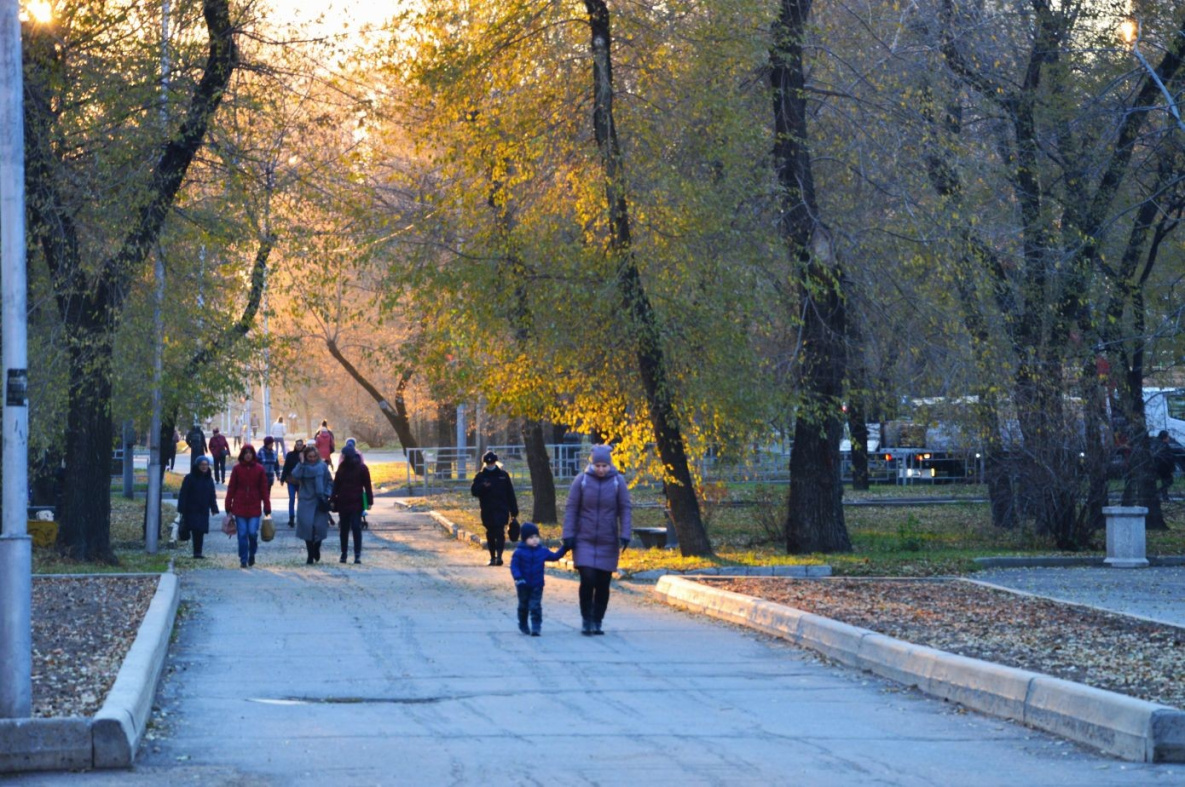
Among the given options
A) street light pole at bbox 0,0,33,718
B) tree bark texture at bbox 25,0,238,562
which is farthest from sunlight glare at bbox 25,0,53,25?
street light pole at bbox 0,0,33,718

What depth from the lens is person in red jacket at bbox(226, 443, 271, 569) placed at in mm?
21516

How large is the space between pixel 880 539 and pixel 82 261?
12.8m

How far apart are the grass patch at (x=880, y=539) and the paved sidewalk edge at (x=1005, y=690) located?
634 cm

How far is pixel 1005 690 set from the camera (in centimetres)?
968

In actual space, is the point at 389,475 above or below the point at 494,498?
below

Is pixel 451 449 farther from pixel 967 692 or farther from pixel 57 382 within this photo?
pixel 967 692

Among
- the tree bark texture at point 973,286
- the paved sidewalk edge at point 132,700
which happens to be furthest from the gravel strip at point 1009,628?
the paved sidewalk edge at point 132,700

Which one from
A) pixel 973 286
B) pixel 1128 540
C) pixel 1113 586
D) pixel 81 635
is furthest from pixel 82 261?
pixel 1128 540

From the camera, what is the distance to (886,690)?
10.8 metres

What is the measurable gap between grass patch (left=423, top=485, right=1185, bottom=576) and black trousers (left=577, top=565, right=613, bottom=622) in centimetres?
541

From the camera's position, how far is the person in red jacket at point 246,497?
21516 mm

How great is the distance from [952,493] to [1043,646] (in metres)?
25.7

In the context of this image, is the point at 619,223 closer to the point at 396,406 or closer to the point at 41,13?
the point at 41,13

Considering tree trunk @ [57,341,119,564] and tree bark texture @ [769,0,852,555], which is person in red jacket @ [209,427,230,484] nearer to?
tree trunk @ [57,341,119,564]
